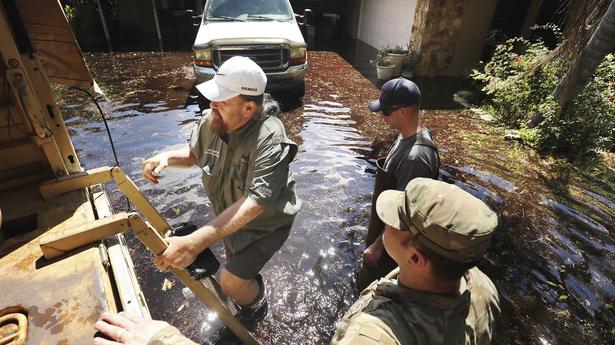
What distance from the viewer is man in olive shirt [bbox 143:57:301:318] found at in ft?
6.52

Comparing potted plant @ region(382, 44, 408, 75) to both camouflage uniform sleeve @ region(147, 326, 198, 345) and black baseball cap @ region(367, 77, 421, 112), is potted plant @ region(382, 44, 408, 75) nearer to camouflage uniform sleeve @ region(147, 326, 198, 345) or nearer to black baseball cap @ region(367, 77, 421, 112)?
black baseball cap @ region(367, 77, 421, 112)

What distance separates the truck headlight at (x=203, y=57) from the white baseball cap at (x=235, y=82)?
5272 millimetres

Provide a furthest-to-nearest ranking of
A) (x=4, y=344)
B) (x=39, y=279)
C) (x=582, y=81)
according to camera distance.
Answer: (x=582, y=81) < (x=39, y=279) < (x=4, y=344)

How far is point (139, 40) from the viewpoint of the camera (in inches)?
572

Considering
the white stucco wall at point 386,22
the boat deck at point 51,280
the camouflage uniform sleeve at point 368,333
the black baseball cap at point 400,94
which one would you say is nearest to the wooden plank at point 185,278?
the boat deck at point 51,280

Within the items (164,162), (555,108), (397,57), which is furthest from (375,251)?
(397,57)

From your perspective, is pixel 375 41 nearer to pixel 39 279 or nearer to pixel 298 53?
pixel 298 53

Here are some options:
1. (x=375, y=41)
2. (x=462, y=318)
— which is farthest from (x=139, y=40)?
(x=462, y=318)

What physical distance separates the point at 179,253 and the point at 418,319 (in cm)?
120

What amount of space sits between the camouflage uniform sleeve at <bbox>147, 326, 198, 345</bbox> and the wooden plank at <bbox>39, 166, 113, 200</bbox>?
120 centimetres

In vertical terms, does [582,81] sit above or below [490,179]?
above

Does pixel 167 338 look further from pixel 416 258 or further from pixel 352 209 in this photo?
pixel 352 209

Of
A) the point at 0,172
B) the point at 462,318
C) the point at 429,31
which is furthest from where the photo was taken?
the point at 429,31

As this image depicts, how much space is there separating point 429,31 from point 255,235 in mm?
9356
